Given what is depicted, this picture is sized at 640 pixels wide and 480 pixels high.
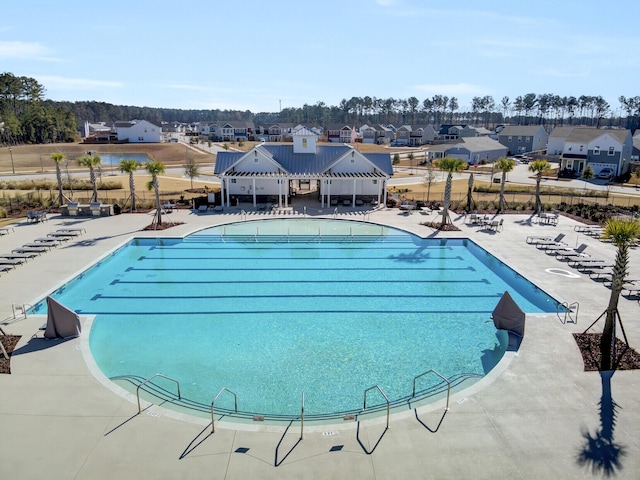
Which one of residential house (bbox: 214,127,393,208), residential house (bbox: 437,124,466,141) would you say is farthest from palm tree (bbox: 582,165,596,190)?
residential house (bbox: 437,124,466,141)

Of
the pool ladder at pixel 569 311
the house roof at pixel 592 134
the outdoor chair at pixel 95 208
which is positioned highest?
the house roof at pixel 592 134

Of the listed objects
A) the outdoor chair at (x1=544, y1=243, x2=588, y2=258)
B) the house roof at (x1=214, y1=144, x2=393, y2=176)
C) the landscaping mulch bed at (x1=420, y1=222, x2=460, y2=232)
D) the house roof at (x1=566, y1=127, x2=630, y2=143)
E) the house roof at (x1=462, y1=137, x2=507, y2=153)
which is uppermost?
the house roof at (x1=566, y1=127, x2=630, y2=143)

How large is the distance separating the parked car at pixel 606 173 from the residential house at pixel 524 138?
2976 centimetres

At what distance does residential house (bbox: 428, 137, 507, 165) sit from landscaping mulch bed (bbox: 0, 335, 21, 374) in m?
68.3

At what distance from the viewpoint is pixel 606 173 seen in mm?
62500

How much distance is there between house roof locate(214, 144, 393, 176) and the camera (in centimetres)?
3978

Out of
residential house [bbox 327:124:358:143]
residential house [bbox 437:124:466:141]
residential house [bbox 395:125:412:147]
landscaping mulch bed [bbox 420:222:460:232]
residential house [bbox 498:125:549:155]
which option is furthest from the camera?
residential house [bbox 395:125:412:147]

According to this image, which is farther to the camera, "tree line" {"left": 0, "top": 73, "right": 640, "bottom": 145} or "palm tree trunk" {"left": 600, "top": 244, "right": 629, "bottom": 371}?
"tree line" {"left": 0, "top": 73, "right": 640, "bottom": 145}

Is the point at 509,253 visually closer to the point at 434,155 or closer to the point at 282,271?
the point at 282,271

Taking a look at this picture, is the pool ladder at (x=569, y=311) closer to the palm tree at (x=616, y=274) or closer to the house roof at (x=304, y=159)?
the palm tree at (x=616, y=274)

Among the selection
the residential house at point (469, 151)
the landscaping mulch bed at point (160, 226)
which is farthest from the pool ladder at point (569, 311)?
the residential house at point (469, 151)

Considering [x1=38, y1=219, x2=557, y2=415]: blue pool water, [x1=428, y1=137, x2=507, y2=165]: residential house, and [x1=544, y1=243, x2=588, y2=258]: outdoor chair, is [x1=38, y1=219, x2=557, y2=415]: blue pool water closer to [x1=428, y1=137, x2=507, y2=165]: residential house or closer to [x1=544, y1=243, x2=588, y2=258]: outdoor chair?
[x1=544, y1=243, x2=588, y2=258]: outdoor chair

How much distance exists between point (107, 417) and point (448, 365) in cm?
971

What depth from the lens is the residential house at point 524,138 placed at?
9138 cm
